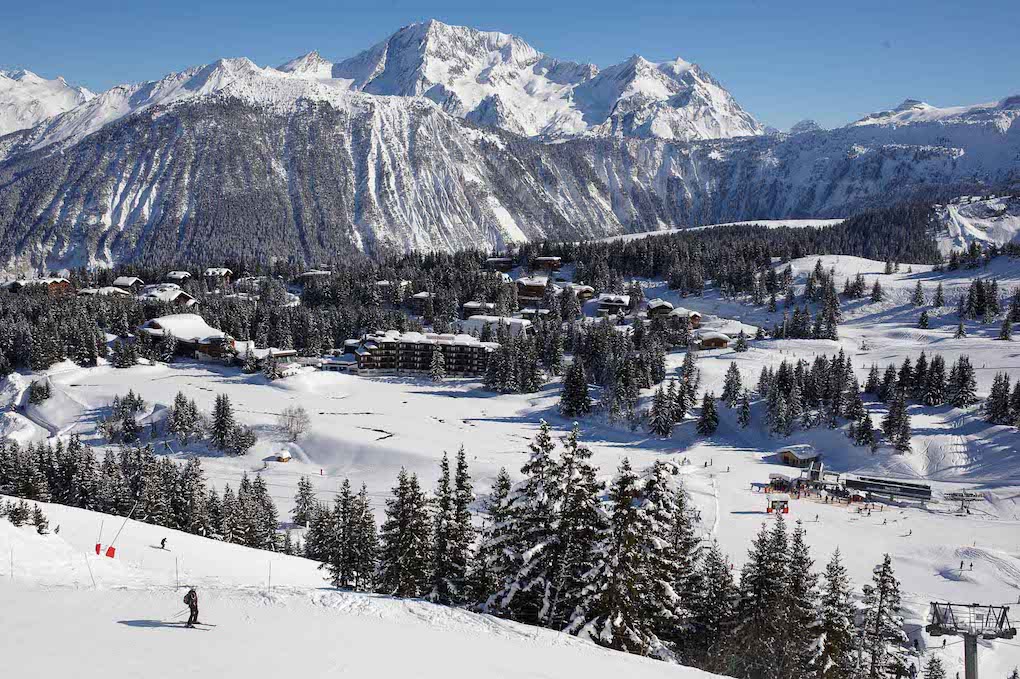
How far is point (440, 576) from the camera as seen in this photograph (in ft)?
96.9

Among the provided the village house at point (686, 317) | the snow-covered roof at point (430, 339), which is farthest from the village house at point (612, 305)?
the snow-covered roof at point (430, 339)

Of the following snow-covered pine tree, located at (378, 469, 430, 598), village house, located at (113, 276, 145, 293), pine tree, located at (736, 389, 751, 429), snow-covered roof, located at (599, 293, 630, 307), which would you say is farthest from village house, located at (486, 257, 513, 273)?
snow-covered pine tree, located at (378, 469, 430, 598)

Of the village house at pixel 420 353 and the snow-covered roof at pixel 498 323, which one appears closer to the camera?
the village house at pixel 420 353

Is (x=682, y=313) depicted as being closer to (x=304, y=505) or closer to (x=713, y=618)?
(x=304, y=505)

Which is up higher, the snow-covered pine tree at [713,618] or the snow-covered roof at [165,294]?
the snow-covered roof at [165,294]

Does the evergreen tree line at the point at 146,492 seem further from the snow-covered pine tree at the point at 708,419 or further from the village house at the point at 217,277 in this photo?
the village house at the point at 217,277

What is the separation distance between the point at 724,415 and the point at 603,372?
19746 mm

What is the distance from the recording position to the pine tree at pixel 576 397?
89812mm

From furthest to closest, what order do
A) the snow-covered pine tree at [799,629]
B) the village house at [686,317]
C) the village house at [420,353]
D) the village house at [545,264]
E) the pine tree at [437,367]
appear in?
the village house at [545,264]
the village house at [686,317]
the village house at [420,353]
the pine tree at [437,367]
the snow-covered pine tree at [799,629]

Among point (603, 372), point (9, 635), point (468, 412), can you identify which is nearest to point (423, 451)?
point (468, 412)

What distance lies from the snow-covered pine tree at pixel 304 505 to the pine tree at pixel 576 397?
35.8 meters

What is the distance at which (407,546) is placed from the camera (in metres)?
31.5

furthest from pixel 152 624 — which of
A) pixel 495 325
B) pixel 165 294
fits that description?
pixel 165 294

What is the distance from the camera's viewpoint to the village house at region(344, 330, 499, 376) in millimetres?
113125
